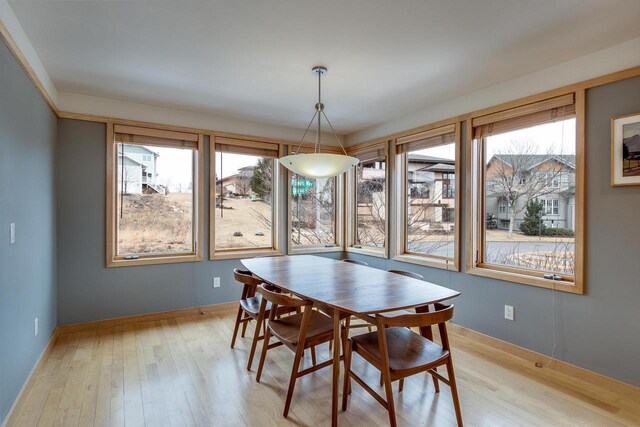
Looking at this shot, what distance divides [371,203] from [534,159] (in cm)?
211

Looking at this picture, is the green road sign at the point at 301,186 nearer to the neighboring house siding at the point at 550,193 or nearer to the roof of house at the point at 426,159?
the roof of house at the point at 426,159

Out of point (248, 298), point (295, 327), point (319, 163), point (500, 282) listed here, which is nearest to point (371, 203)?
point (500, 282)

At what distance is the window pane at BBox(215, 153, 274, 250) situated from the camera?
408cm

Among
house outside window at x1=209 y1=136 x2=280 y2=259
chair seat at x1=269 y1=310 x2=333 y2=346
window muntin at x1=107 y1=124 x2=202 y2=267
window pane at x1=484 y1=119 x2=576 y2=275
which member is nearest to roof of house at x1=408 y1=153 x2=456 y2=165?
window pane at x1=484 y1=119 x2=576 y2=275

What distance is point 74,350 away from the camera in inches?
112

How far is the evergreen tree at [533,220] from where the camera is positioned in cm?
277

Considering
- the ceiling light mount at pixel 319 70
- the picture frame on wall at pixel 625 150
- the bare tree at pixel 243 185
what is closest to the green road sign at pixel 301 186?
the bare tree at pixel 243 185

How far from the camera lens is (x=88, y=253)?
333cm

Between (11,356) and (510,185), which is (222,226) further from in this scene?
(510,185)

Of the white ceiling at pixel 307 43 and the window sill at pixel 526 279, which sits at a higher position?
the white ceiling at pixel 307 43

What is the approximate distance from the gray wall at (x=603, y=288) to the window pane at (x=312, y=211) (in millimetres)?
2810

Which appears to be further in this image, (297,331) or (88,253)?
(88,253)

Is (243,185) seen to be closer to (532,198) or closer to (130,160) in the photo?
(130,160)

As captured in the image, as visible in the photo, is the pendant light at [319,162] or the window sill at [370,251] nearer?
the pendant light at [319,162]
